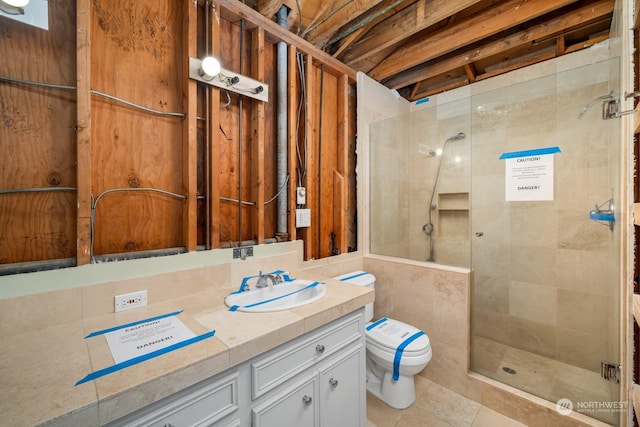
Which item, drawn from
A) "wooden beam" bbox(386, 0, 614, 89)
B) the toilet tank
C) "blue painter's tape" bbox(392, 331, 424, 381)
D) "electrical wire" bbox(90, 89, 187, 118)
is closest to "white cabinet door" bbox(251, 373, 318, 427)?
"blue painter's tape" bbox(392, 331, 424, 381)

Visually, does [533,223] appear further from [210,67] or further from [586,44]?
[210,67]

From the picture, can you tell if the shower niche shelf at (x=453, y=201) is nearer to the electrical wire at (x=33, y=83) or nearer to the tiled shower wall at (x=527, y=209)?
the tiled shower wall at (x=527, y=209)

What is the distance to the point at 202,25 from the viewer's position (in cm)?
148

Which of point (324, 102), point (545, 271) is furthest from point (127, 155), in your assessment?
point (545, 271)

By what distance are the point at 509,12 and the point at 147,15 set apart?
230 cm

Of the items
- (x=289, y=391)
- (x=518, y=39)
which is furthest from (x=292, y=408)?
(x=518, y=39)

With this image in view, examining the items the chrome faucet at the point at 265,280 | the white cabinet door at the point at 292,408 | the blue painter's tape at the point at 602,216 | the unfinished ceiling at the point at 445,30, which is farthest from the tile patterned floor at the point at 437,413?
the unfinished ceiling at the point at 445,30

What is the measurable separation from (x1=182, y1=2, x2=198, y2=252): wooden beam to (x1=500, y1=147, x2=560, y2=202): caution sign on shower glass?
222 cm

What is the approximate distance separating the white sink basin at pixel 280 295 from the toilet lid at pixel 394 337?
62 centimetres

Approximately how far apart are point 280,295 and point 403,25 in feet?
6.97

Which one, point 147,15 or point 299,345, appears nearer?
point 299,345

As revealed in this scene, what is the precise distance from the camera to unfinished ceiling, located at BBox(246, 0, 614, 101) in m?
1.72

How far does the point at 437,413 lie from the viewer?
1.64 meters

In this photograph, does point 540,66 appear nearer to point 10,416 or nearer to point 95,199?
point 95,199
